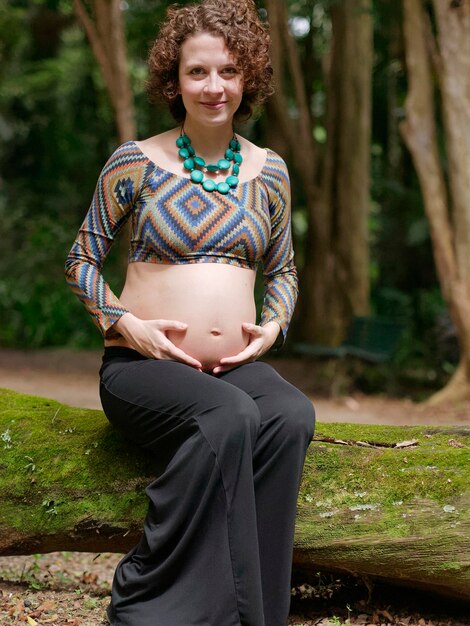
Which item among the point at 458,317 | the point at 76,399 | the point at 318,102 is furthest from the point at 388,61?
the point at 76,399

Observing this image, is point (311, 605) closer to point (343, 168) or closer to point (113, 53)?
point (113, 53)

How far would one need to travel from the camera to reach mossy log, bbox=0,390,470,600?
3.00 m

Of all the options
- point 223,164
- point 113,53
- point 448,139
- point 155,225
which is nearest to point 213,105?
point 223,164

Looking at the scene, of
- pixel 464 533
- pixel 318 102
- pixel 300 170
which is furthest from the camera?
pixel 318 102

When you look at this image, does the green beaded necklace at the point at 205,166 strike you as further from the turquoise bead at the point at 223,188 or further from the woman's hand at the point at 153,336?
the woman's hand at the point at 153,336

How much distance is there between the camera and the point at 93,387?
10.5m

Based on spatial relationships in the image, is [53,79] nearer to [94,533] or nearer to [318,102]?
[318,102]

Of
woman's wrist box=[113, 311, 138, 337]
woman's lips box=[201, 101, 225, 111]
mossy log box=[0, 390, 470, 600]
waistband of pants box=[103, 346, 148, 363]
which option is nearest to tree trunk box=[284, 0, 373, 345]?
mossy log box=[0, 390, 470, 600]

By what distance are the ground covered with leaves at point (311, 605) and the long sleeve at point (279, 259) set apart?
1.01 meters

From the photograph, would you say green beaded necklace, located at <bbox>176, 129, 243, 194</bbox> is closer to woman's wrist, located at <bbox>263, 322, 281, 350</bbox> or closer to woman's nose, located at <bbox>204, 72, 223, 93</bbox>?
woman's nose, located at <bbox>204, 72, 223, 93</bbox>

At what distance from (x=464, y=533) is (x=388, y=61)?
13519mm

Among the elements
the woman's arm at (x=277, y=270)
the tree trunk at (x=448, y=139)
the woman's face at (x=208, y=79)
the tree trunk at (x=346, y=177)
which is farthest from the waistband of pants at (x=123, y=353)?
the tree trunk at (x=346, y=177)

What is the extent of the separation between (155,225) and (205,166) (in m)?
0.30

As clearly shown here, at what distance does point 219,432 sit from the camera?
271cm
